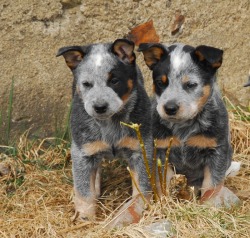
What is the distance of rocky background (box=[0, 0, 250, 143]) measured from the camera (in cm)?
702

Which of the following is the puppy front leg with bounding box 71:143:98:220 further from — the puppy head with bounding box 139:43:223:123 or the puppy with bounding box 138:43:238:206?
the puppy head with bounding box 139:43:223:123

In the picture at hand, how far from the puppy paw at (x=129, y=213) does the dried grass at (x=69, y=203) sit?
0.10 m

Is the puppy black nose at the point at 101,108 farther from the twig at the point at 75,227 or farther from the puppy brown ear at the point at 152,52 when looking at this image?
the twig at the point at 75,227

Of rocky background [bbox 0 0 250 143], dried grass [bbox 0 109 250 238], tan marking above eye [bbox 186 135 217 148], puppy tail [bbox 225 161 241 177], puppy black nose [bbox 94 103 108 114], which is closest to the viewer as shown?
dried grass [bbox 0 109 250 238]

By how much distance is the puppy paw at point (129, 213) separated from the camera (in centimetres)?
559

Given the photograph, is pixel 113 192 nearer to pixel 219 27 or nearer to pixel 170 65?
pixel 170 65

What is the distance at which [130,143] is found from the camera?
582 cm

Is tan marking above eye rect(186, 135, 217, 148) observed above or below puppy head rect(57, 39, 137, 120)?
below

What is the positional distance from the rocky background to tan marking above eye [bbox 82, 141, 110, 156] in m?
1.45

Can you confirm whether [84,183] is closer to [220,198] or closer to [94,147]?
[94,147]

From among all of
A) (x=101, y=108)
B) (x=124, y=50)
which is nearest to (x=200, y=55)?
(x=124, y=50)

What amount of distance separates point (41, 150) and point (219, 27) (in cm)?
Result: 223

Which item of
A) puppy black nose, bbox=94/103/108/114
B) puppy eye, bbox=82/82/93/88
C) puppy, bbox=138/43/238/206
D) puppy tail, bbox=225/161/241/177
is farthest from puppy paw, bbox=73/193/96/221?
puppy tail, bbox=225/161/241/177

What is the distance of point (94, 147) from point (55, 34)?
172cm
